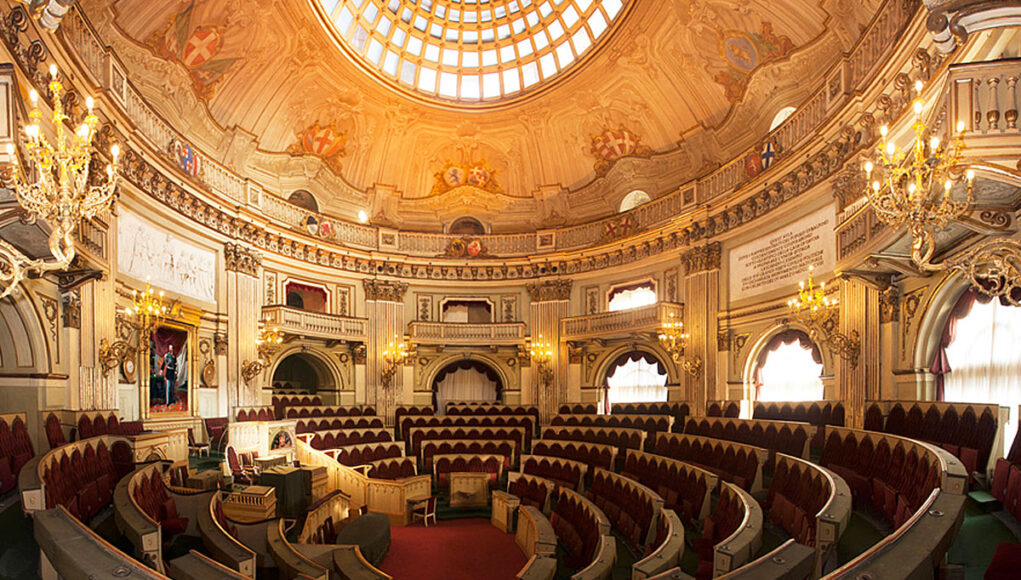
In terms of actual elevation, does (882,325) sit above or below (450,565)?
above

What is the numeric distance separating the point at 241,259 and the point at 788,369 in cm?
1691

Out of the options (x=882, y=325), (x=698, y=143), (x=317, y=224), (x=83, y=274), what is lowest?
(x=882, y=325)

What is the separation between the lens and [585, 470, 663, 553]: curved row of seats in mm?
9664

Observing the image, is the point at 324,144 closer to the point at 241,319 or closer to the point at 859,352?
the point at 241,319

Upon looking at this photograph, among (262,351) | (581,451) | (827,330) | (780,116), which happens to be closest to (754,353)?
(827,330)

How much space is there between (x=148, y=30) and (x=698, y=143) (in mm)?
16794

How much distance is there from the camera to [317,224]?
22.8 meters

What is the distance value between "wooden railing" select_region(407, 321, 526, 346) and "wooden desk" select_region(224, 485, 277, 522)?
13489 millimetres

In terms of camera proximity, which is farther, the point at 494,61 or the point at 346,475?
the point at 494,61

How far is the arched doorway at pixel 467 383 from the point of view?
82.7 feet

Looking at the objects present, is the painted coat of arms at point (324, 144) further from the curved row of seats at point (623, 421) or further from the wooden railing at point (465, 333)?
the curved row of seats at point (623, 421)

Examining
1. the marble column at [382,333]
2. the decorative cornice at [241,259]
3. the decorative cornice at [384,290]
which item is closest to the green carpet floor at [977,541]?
the decorative cornice at [241,259]

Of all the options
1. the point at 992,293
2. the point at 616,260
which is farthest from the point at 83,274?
the point at 616,260

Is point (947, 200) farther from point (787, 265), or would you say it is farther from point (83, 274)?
point (83, 274)
